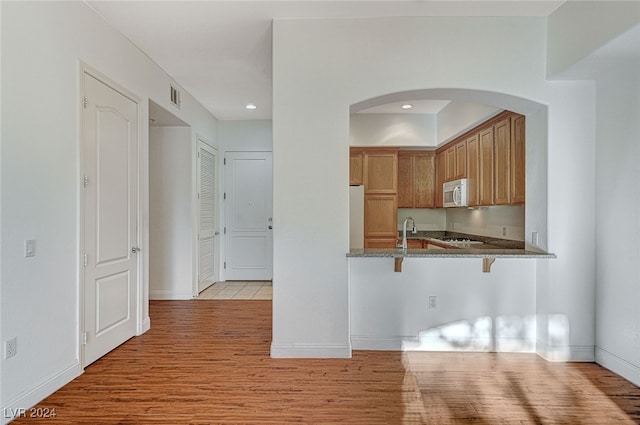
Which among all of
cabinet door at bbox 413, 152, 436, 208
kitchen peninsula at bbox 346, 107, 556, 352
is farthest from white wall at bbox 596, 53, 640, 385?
cabinet door at bbox 413, 152, 436, 208

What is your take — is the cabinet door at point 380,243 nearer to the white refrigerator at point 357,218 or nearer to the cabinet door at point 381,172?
the white refrigerator at point 357,218

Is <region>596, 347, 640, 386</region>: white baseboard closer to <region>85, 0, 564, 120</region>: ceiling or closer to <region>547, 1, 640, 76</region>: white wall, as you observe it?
<region>547, 1, 640, 76</region>: white wall

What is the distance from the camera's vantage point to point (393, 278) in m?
3.40

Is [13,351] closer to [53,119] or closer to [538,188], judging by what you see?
[53,119]

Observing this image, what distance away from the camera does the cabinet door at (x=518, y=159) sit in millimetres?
3701

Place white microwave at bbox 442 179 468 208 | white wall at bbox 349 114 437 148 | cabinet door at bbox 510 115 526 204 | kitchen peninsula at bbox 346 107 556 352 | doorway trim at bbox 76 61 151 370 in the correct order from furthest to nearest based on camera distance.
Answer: white wall at bbox 349 114 437 148 → white microwave at bbox 442 179 468 208 → cabinet door at bbox 510 115 526 204 → kitchen peninsula at bbox 346 107 556 352 → doorway trim at bbox 76 61 151 370

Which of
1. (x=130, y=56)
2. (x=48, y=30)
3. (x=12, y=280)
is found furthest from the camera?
(x=130, y=56)

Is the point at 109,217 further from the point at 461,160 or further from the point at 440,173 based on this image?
the point at 440,173

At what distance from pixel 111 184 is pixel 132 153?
0.48m

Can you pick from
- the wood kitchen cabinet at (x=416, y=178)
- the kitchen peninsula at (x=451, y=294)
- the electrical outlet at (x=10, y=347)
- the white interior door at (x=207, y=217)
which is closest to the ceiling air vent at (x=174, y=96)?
the white interior door at (x=207, y=217)

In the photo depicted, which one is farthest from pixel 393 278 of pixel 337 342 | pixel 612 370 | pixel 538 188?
pixel 612 370

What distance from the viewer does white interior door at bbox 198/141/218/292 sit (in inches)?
232

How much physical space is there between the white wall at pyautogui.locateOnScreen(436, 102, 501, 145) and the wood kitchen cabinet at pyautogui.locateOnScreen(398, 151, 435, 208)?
46 cm

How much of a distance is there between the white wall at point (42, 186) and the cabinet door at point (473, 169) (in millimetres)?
4097
